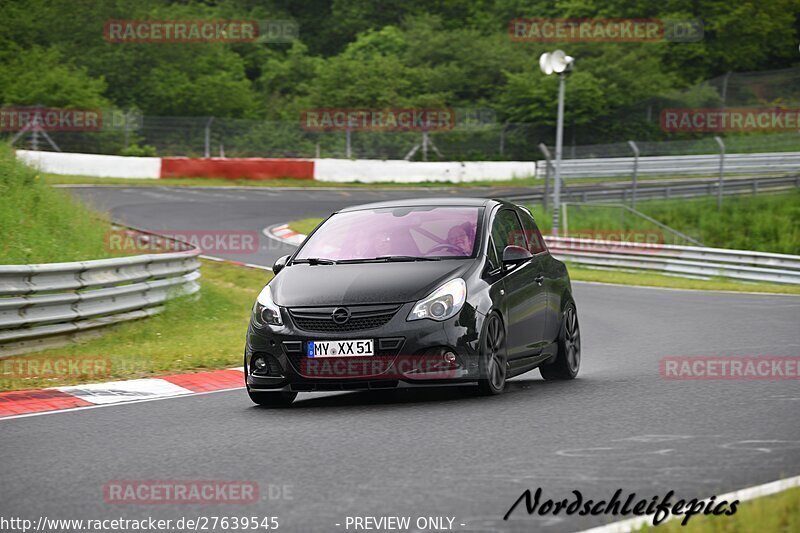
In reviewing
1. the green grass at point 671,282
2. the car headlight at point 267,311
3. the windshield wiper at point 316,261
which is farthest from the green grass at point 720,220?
the car headlight at point 267,311

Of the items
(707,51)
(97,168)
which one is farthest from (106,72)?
(707,51)

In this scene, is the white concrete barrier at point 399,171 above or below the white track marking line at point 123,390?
above

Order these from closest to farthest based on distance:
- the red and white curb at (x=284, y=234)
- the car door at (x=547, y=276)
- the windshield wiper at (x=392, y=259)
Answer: the windshield wiper at (x=392, y=259) < the car door at (x=547, y=276) < the red and white curb at (x=284, y=234)

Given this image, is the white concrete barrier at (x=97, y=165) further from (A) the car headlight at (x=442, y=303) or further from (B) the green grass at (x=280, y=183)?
(A) the car headlight at (x=442, y=303)

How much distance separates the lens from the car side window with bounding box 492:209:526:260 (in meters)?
10.4

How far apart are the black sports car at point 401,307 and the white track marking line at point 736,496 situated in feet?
10.7

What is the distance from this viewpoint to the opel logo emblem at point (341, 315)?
901 cm

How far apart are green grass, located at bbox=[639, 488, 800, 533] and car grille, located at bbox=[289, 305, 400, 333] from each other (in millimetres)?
3833

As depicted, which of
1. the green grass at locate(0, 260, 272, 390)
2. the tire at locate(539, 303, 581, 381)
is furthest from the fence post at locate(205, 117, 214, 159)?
the tire at locate(539, 303, 581, 381)

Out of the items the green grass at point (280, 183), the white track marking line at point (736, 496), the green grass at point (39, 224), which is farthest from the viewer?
the green grass at point (280, 183)

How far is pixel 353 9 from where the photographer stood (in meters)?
78.9

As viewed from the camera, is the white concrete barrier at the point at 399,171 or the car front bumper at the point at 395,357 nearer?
the car front bumper at the point at 395,357

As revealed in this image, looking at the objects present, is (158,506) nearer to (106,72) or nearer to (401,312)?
(401,312)

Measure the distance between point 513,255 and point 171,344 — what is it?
5.80 meters
